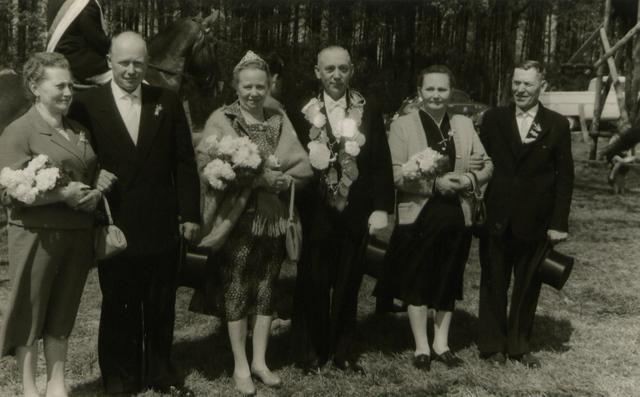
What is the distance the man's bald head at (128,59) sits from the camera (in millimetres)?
4289

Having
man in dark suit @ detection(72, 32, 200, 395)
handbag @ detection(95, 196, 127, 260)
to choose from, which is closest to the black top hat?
man in dark suit @ detection(72, 32, 200, 395)

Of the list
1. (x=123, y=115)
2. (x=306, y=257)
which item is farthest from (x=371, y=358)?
(x=123, y=115)

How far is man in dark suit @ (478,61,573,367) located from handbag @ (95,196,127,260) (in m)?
2.41

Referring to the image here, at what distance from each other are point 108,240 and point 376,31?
1460 cm

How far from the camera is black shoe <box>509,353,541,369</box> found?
5434 mm

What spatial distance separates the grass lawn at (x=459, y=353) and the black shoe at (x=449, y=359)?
0.16 feet

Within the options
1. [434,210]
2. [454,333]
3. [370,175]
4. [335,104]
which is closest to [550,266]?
[434,210]

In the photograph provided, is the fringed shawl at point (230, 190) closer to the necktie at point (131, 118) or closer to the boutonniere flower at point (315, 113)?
the boutonniere flower at point (315, 113)

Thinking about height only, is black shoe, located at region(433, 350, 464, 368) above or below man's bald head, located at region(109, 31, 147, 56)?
below

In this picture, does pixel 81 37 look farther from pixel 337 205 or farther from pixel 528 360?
pixel 528 360

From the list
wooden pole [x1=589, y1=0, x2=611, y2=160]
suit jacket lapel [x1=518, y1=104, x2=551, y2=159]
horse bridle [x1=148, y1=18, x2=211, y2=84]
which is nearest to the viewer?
suit jacket lapel [x1=518, y1=104, x2=551, y2=159]

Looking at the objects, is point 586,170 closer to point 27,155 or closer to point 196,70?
point 196,70

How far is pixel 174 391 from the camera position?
4.71m

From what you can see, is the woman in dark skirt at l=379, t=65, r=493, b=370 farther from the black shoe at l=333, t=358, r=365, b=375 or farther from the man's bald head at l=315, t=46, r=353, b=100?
the man's bald head at l=315, t=46, r=353, b=100
